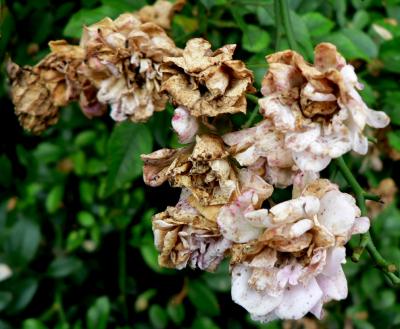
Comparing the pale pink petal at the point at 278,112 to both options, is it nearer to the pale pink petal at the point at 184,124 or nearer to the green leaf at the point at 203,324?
the pale pink petal at the point at 184,124

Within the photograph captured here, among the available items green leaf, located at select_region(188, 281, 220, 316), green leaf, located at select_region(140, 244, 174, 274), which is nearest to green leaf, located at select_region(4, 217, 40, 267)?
green leaf, located at select_region(140, 244, 174, 274)

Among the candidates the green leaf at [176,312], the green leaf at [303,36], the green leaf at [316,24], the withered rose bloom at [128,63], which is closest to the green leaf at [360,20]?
the green leaf at [316,24]

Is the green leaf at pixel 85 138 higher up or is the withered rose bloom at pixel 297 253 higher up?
the withered rose bloom at pixel 297 253

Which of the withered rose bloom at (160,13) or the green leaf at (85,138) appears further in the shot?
the green leaf at (85,138)

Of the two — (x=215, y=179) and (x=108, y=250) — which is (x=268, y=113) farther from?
(x=108, y=250)

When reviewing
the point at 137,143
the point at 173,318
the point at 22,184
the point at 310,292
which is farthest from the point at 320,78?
the point at 22,184

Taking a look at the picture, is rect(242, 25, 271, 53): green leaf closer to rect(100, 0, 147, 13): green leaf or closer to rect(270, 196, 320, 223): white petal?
rect(100, 0, 147, 13): green leaf
